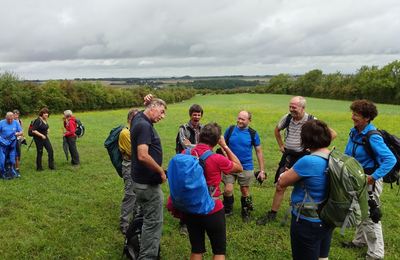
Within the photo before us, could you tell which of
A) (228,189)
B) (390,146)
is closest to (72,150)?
(228,189)

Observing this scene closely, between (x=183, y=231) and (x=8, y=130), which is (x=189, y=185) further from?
(x=8, y=130)

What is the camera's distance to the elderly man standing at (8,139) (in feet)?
36.6

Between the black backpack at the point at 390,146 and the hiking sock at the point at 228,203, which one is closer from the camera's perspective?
the black backpack at the point at 390,146

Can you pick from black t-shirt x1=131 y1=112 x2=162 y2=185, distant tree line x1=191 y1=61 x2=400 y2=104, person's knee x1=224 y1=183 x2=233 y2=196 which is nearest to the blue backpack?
black t-shirt x1=131 y1=112 x2=162 y2=185

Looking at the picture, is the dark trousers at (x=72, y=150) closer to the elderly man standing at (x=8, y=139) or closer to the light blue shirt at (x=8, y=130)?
the elderly man standing at (x=8, y=139)

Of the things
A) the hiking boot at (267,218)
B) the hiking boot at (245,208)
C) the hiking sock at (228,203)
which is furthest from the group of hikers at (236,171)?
the hiking sock at (228,203)

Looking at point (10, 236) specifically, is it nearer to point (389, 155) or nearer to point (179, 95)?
point (389, 155)

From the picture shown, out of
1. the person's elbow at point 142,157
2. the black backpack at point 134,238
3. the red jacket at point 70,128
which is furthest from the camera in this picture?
the red jacket at point 70,128

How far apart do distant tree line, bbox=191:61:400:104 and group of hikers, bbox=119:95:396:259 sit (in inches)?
2819

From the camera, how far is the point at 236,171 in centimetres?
448

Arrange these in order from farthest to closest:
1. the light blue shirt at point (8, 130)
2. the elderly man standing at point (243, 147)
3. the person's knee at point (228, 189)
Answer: the light blue shirt at point (8, 130), the person's knee at point (228, 189), the elderly man standing at point (243, 147)

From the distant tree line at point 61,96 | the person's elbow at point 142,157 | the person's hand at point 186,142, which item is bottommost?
the distant tree line at point 61,96

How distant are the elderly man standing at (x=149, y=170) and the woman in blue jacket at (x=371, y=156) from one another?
2.83 meters

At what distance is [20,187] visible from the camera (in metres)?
10.2
